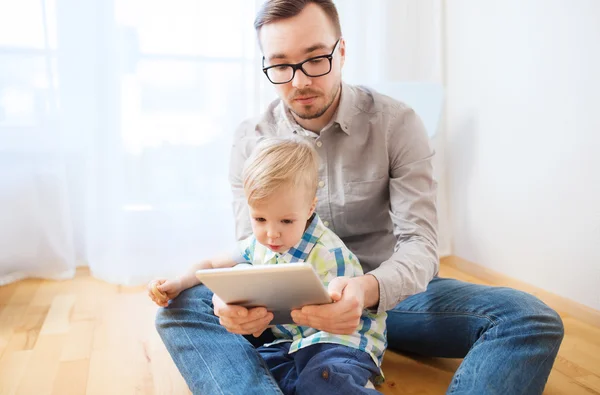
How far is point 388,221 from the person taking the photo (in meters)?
1.54

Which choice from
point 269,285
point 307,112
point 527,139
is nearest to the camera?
point 269,285

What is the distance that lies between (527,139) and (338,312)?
→ 1295mm

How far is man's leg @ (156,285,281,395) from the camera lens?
1146 millimetres

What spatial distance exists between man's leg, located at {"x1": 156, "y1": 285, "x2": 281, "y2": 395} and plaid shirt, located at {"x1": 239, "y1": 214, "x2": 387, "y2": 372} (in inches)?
4.5

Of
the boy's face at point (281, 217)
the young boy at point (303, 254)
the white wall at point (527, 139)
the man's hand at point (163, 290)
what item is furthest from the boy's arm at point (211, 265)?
the white wall at point (527, 139)

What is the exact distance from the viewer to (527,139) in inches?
80.1

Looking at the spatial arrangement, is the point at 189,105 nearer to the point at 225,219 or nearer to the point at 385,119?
the point at 225,219

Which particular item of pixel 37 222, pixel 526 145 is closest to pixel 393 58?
pixel 526 145

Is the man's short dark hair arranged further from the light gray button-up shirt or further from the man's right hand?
the man's right hand

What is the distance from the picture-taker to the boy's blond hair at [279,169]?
1.15 metres

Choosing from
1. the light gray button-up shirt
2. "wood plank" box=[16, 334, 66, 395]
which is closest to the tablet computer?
the light gray button-up shirt

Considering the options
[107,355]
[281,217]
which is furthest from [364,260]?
[107,355]

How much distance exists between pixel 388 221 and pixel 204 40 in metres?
1.18

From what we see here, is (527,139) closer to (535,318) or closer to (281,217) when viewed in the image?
(535,318)
